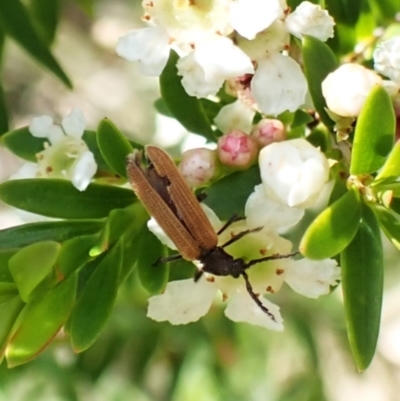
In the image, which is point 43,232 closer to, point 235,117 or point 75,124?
point 75,124

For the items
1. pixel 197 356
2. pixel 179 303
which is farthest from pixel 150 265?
pixel 197 356

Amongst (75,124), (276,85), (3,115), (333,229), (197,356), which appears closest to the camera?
(333,229)

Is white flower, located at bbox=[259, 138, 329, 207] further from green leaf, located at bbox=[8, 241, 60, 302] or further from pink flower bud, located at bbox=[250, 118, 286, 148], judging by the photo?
green leaf, located at bbox=[8, 241, 60, 302]

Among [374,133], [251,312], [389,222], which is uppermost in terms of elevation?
[374,133]

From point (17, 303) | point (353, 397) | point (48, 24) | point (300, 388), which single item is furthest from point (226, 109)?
point (353, 397)

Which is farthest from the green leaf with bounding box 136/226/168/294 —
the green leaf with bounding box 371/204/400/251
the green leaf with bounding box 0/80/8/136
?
the green leaf with bounding box 0/80/8/136

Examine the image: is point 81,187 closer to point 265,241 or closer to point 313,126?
point 265,241

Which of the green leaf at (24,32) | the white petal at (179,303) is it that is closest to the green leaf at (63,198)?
the white petal at (179,303)
